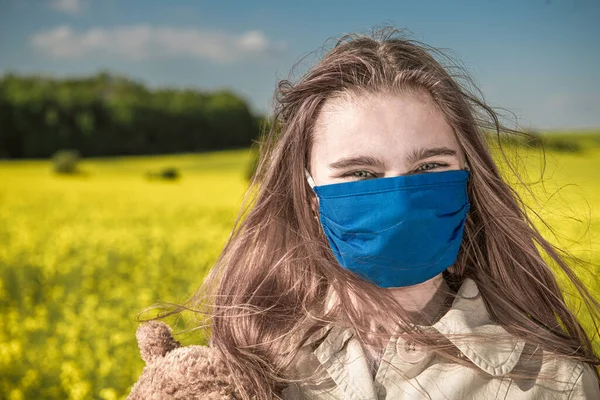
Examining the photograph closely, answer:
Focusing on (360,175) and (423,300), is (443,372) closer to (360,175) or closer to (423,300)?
(423,300)

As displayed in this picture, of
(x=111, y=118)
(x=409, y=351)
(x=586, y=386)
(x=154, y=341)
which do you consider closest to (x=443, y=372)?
(x=409, y=351)

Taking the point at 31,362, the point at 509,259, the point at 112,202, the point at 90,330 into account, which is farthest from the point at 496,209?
the point at 112,202

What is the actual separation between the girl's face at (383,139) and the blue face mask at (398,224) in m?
0.04

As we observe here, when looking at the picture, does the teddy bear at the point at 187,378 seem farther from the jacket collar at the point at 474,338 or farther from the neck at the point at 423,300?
the neck at the point at 423,300

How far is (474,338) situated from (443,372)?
120 mm

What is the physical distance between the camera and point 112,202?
1462 centimetres

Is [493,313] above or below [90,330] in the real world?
above

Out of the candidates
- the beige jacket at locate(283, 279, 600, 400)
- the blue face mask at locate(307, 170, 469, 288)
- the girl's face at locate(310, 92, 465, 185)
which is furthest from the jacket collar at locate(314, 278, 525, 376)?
the girl's face at locate(310, 92, 465, 185)

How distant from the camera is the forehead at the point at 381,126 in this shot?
170 centimetres

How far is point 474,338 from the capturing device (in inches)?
66.9

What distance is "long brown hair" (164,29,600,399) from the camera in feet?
5.93

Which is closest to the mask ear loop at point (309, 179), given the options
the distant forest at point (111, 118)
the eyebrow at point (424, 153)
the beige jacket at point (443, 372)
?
the eyebrow at point (424, 153)

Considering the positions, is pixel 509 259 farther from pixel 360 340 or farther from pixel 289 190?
pixel 289 190

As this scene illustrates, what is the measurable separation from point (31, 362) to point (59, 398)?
523 mm
